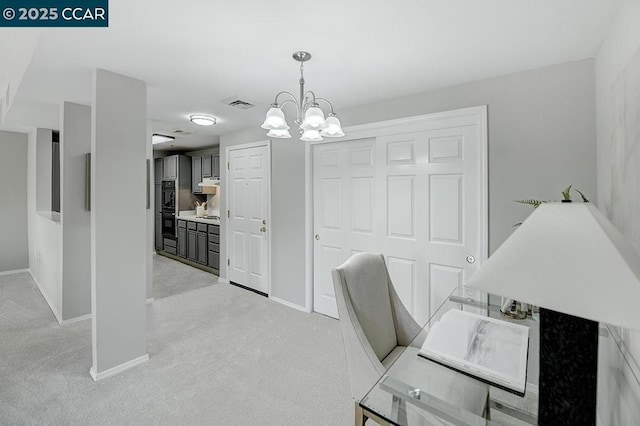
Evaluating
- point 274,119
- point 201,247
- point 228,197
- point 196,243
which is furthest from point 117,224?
point 196,243

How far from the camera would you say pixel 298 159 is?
3.56m

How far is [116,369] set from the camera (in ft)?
7.50

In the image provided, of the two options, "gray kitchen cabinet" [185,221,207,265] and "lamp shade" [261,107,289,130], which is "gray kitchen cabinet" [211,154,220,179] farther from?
"lamp shade" [261,107,289,130]

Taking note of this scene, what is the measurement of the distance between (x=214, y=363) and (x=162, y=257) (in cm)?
466

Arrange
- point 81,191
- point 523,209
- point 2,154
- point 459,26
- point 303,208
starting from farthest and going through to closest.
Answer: point 2,154, point 303,208, point 81,191, point 523,209, point 459,26

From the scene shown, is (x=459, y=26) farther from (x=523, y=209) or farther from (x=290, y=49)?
(x=523, y=209)

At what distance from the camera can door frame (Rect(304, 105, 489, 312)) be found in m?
2.39

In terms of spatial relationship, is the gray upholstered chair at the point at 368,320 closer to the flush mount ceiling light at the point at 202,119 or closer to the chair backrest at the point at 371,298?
the chair backrest at the point at 371,298

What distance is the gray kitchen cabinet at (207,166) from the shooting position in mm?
5730

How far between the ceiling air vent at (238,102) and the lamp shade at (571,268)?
2.72 m

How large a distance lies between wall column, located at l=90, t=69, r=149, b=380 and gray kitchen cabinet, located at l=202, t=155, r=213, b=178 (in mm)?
3394

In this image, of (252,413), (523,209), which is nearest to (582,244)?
(523,209)

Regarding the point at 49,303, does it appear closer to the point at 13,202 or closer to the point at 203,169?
the point at 13,202

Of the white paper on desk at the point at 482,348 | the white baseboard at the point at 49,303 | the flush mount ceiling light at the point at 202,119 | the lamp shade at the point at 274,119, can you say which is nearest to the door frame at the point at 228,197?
the flush mount ceiling light at the point at 202,119
